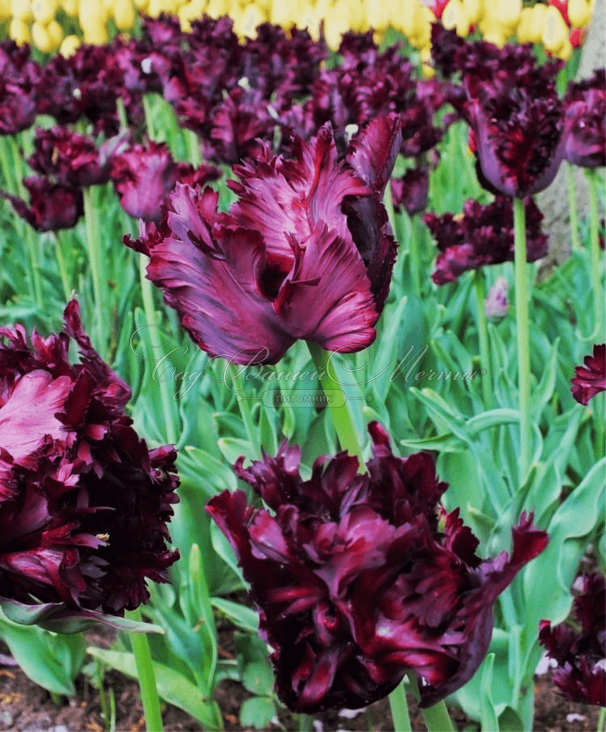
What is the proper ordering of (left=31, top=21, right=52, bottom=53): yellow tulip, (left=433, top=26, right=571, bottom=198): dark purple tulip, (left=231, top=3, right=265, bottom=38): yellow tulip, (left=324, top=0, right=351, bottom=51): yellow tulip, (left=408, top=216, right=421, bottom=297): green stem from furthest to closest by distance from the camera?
(left=31, top=21, right=52, bottom=53): yellow tulip → (left=231, top=3, right=265, bottom=38): yellow tulip → (left=324, top=0, right=351, bottom=51): yellow tulip → (left=408, top=216, right=421, bottom=297): green stem → (left=433, top=26, right=571, bottom=198): dark purple tulip

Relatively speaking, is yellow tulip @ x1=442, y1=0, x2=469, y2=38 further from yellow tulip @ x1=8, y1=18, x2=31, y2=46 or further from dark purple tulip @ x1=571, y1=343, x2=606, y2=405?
dark purple tulip @ x1=571, y1=343, x2=606, y2=405

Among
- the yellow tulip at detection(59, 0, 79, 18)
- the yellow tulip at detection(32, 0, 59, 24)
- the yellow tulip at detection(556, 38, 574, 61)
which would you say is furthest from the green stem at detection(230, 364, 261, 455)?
the yellow tulip at detection(59, 0, 79, 18)

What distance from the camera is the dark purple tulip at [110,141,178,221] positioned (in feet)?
4.81

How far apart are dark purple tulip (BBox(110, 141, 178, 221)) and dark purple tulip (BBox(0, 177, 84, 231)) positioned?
0.96ft

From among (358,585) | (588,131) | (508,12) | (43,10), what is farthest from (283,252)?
(43,10)

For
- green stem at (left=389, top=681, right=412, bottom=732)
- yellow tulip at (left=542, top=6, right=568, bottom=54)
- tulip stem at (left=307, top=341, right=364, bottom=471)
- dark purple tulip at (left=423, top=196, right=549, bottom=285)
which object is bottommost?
green stem at (left=389, top=681, right=412, bottom=732)

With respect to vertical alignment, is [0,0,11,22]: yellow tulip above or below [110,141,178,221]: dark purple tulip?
above

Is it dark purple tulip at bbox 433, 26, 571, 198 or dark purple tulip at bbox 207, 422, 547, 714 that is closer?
dark purple tulip at bbox 207, 422, 547, 714

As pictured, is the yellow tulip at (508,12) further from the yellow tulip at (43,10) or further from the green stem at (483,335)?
the green stem at (483,335)

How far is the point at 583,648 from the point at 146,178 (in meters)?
1.04

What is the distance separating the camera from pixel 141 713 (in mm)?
1343

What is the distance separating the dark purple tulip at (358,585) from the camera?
464 millimetres

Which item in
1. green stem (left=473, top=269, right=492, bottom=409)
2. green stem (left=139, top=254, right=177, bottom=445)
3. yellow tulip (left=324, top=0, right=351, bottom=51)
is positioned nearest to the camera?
green stem (left=139, top=254, right=177, bottom=445)

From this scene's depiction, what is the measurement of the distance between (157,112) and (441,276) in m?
2.72
